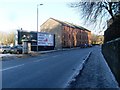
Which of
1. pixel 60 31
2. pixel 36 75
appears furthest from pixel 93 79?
pixel 60 31

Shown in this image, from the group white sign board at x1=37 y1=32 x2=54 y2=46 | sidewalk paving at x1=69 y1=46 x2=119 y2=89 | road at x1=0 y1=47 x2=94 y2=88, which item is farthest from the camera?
white sign board at x1=37 y1=32 x2=54 y2=46

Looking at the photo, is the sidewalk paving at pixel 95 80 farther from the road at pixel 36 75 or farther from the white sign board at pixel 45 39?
the white sign board at pixel 45 39

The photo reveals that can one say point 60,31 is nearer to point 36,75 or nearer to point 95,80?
point 36,75

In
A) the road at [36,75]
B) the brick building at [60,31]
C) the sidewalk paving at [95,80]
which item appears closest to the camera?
the sidewalk paving at [95,80]

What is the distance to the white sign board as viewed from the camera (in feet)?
222

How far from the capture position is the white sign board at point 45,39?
222ft

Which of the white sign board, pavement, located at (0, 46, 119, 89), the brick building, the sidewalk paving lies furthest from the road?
the brick building

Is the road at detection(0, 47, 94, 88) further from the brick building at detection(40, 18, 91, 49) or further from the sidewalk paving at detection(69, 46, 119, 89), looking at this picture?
the brick building at detection(40, 18, 91, 49)

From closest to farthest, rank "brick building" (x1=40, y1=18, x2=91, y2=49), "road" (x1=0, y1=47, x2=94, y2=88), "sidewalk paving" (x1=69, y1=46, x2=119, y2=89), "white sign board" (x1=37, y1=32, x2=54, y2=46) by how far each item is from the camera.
→ "sidewalk paving" (x1=69, y1=46, x2=119, y2=89) → "road" (x1=0, y1=47, x2=94, y2=88) → "white sign board" (x1=37, y1=32, x2=54, y2=46) → "brick building" (x1=40, y1=18, x2=91, y2=49)

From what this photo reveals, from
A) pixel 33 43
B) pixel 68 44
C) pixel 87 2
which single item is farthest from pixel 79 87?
pixel 68 44

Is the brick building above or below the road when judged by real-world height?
above

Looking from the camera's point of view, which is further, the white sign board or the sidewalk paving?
the white sign board

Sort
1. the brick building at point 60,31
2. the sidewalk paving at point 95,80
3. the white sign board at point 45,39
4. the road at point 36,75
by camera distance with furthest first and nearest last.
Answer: the brick building at point 60,31
the white sign board at point 45,39
the road at point 36,75
the sidewalk paving at point 95,80

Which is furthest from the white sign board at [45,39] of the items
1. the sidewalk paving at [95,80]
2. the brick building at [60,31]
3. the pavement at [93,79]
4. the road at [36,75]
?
the sidewalk paving at [95,80]
